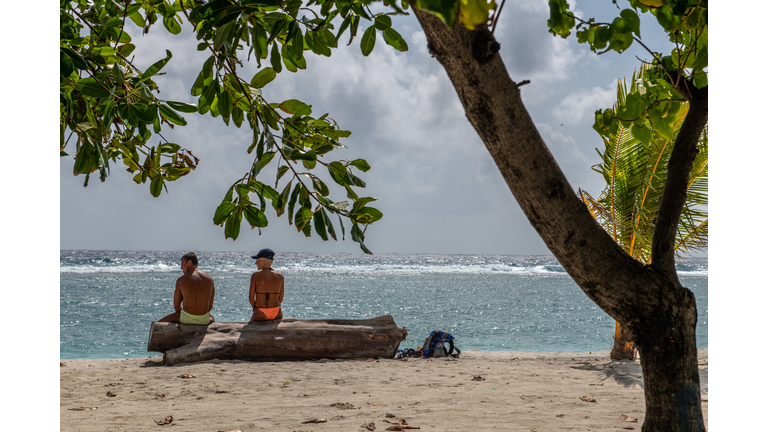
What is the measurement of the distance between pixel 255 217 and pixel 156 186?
0.68 metres

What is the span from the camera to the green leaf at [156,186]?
2.28 metres

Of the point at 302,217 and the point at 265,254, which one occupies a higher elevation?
the point at 302,217

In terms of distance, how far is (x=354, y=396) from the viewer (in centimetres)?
422

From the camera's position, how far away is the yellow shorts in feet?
20.9

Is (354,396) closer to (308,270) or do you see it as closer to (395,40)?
(395,40)

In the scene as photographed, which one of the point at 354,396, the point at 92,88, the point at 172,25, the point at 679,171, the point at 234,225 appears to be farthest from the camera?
the point at 354,396

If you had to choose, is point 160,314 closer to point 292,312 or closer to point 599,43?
point 292,312

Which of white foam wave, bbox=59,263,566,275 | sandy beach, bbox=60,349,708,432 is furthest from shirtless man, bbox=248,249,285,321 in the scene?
white foam wave, bbox=59,263,566,275

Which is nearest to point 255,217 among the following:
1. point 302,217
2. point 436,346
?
point 302,217

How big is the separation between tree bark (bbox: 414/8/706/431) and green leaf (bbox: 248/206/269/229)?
0.88 meters

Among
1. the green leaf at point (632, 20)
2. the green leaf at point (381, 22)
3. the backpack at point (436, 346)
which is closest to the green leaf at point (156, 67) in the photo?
the green leaf at point (381, 22)

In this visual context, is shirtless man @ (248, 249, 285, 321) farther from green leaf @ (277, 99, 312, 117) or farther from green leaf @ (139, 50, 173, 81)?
green leaf @ (139, 50, 173, 81)

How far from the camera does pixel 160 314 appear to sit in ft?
49.1

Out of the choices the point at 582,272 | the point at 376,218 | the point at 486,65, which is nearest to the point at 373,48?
the point at 486,65
